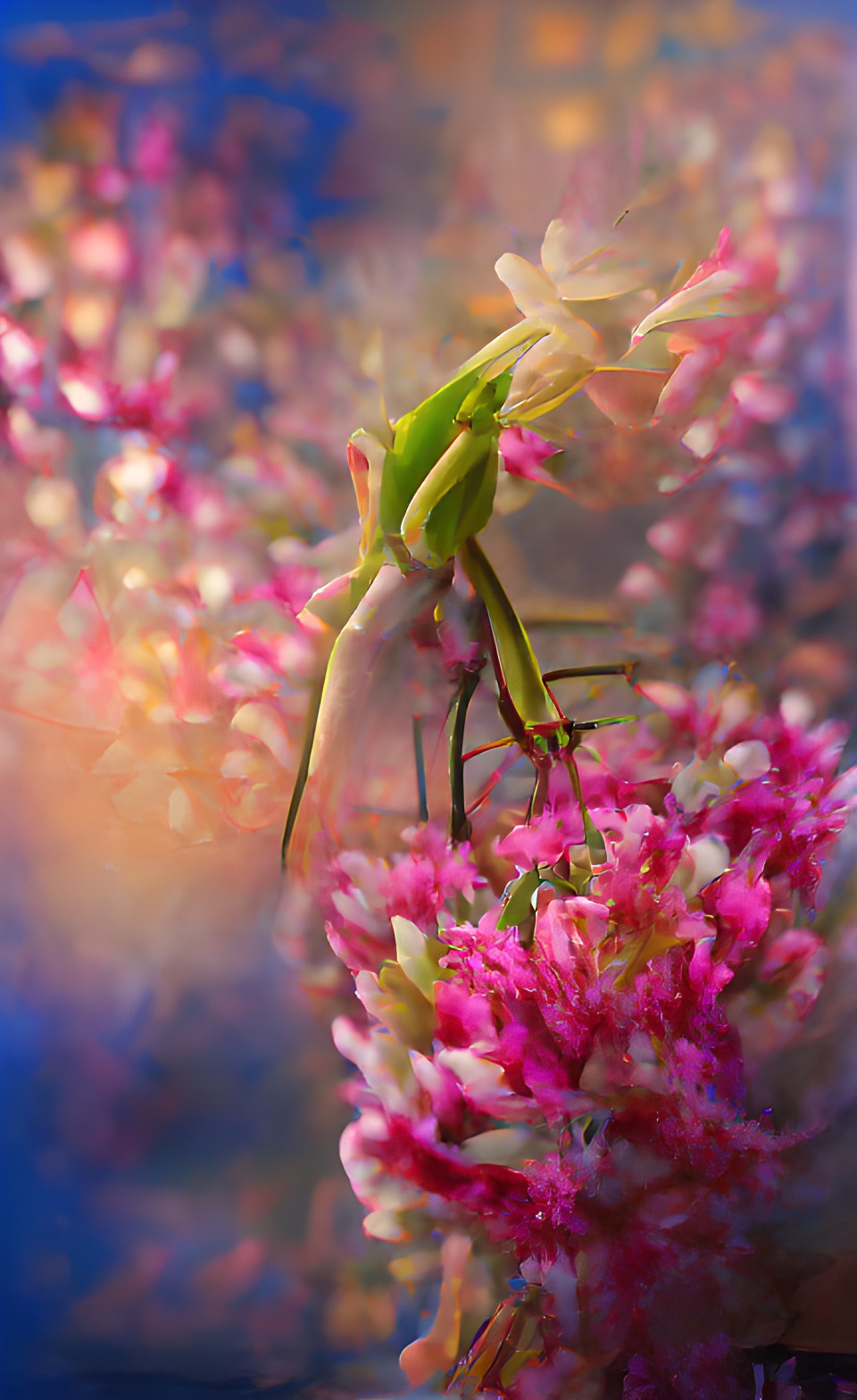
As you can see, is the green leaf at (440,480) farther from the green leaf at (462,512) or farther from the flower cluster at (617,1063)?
the flower cluster at (617,1063)

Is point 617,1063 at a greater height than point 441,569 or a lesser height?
lesser

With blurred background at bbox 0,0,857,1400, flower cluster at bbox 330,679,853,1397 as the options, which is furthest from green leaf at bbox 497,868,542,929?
blurred background at bbox 0,0,857,1400

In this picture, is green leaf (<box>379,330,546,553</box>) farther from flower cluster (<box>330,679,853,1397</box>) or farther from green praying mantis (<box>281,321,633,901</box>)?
flower cluster (<box>330,679,853,1397</box>)

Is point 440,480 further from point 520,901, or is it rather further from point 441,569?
point 520,901

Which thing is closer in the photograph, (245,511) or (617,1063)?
(617,1063)

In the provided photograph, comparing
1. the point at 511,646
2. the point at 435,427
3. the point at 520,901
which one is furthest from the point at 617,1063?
the point at 435,427

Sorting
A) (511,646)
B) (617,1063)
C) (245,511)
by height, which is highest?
(245,511)
